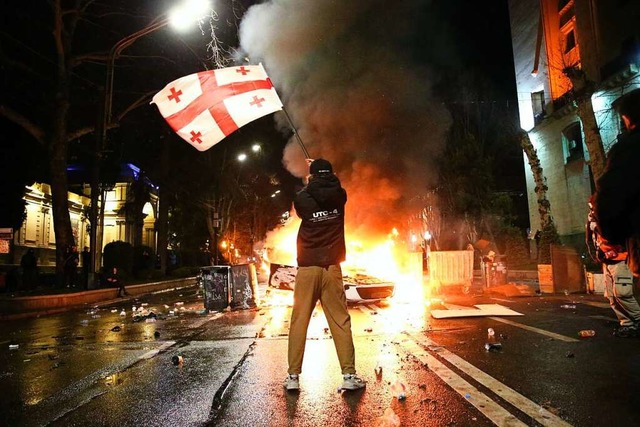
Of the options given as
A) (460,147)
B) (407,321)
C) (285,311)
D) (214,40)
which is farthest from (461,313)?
(460,147)

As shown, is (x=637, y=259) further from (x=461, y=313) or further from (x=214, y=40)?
(x=214, y=40)

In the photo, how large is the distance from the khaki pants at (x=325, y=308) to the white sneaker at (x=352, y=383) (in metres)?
0.07

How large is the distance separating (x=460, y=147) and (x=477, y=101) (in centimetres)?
292

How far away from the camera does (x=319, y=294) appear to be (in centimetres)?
390

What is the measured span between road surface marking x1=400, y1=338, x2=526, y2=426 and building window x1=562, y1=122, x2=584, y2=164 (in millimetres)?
21606

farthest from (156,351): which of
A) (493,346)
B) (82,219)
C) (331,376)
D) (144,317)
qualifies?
(82,219)

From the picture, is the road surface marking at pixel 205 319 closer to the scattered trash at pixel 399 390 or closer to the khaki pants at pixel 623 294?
the scattered trash at pixel 399 390

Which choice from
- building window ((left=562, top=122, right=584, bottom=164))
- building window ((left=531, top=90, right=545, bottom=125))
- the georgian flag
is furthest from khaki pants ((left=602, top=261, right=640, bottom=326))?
building window ((left=531, top=90, right=545, bottom=125))

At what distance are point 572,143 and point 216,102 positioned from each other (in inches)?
880

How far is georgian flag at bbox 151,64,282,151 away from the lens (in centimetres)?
660

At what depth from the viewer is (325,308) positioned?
391 cm

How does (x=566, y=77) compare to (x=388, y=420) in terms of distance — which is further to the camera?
(x=566, y=77)

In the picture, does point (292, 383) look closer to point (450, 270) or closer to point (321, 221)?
point (321, 221)

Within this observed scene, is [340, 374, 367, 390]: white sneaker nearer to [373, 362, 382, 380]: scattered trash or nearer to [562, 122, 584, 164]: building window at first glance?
[373, 362, 382, 380]: scattered trash
